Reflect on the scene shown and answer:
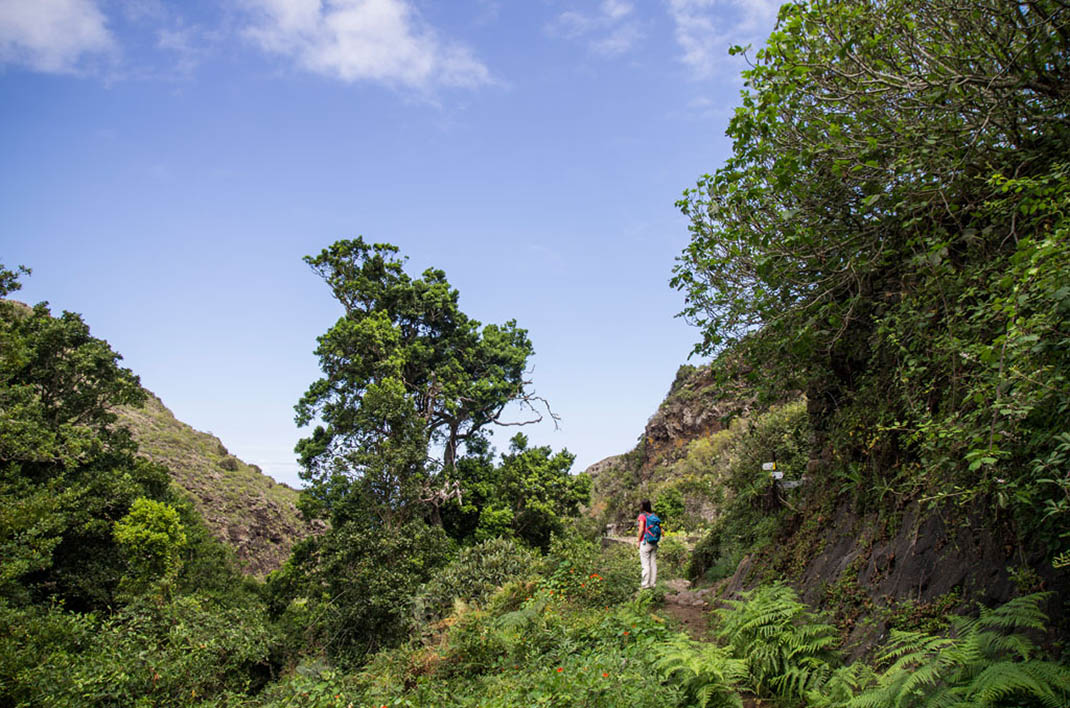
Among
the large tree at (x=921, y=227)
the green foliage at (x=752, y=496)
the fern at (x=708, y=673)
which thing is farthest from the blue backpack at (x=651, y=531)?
the fern at (x=708, y=673)

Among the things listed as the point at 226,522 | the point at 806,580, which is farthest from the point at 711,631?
the point at 226,522

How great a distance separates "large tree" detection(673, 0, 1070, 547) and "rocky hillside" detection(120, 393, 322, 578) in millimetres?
32304

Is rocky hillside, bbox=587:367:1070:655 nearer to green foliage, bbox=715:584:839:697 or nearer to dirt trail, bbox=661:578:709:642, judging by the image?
green foliage, bbox=715:584:839:697

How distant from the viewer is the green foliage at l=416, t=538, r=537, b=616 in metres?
12.8

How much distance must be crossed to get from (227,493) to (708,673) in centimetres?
3839

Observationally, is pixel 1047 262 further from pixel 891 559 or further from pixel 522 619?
pixel 522 619

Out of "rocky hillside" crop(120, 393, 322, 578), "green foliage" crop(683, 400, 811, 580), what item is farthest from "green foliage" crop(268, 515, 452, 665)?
"rocky hillside" crop(120, 393, 322, 578)

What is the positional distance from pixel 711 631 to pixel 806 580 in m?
1.33

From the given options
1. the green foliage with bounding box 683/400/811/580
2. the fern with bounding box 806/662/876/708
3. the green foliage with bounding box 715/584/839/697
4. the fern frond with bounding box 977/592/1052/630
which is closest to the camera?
the fern frond with bounding box 977/592/1052/630

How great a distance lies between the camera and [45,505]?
49.8 feet

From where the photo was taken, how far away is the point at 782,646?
5.02 meters

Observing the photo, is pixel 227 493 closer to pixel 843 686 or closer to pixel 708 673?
pixel 708 673

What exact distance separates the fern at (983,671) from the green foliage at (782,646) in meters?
1.11

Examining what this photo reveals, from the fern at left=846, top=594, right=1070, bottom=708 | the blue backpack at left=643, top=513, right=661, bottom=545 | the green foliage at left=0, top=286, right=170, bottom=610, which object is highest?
the green foliage at left=0, top=286, right=170, bottom=610
